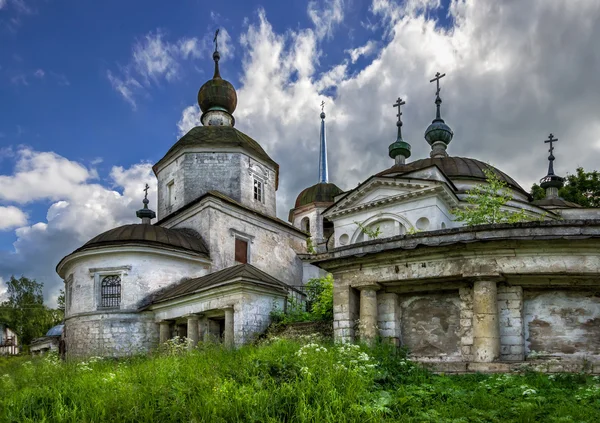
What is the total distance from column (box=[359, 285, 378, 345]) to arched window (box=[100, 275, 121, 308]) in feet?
37.8

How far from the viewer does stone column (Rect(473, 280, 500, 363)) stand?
6.79 metres

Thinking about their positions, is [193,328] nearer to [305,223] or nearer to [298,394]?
[298,394]

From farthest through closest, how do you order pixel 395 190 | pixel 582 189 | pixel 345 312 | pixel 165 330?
1. pixel 582 189
2. pixel 395 190
3. pixel 165 330
4. pixel 345 312

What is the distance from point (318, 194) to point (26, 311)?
2609cm

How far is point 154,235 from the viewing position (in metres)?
17.2

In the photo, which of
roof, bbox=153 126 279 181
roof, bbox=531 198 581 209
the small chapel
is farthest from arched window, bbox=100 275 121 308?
roof, bbox=531 198 581 209

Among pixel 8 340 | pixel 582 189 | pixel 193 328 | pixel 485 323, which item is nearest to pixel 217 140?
pixel 193 328

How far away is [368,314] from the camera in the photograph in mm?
7949

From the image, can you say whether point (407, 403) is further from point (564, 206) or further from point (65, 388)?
point (564, 206)

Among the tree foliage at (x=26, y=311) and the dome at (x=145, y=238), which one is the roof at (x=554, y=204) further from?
the tree foliage at (x=26, y=311)

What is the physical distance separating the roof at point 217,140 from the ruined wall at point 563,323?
16.2m

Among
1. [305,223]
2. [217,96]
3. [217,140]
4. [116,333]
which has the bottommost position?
[116,333]

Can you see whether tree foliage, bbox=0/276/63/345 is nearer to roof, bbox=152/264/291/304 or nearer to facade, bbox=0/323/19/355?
facade, bbox=0/323/19/355

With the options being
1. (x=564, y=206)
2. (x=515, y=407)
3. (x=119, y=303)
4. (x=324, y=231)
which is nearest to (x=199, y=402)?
(x=515, y=407)
